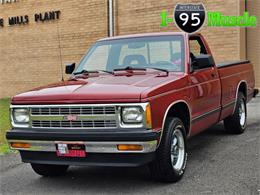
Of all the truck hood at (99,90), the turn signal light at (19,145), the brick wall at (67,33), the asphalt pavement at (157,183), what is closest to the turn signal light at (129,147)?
the truck hood at (99,90)

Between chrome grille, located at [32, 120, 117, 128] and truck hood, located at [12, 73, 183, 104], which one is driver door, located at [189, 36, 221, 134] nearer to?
truck hood, located at [12, 73, 183, 104]

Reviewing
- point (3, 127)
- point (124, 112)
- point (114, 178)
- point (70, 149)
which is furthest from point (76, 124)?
point (3, 127)

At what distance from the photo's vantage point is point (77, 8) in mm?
16547

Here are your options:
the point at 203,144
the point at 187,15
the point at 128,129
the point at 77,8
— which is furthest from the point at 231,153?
the point at 77,8

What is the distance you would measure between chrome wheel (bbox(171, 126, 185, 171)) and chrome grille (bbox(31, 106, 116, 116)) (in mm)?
970

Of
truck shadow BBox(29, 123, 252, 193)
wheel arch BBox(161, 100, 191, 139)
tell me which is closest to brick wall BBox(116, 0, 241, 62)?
truck shadow BBox(29, 123, 252, 193)

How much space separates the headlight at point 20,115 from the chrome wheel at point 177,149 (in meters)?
1.77

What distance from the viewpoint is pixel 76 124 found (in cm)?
475

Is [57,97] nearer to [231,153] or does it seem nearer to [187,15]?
[231,153]

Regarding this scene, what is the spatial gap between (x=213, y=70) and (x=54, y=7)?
12.0 meters

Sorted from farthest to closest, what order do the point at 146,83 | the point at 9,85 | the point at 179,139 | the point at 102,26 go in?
the point at 9,85 < the point at 102,26 < the point at 179,139 < the point at 146,83

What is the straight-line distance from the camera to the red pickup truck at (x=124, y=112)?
15.0 ft

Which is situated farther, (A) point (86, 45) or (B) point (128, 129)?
(A) point (86, 45)

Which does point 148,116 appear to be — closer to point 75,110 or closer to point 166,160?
point 166,160
